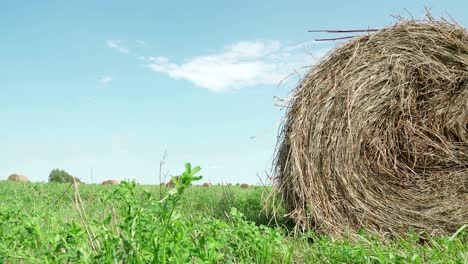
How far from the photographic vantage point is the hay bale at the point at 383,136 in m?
4.89

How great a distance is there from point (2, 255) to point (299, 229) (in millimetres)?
2988

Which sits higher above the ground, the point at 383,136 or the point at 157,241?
the point at 383,136

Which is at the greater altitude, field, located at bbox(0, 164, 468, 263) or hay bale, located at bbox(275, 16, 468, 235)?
hay bale, located at bbox(275, 16, 468, 235)

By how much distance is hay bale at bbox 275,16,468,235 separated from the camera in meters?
4.89

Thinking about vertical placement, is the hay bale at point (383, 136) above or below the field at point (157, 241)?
above

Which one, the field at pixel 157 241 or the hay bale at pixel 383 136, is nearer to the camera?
Result: the field at pixel 157 241

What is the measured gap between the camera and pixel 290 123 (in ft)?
16.6

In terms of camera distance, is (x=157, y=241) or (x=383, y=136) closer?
(x=157, y=241)

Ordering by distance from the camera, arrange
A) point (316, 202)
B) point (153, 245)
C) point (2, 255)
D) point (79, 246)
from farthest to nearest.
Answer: point (316, 202), point (2, 255), point (79, 246), point (153, 245)

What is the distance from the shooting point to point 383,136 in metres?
5.09

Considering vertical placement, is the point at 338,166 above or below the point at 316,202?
above

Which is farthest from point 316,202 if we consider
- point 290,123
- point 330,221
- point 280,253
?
point 280,253

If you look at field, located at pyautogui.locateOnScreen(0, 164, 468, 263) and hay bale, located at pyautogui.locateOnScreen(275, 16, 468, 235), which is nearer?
field, located at pyautogui.locateOnScreen(0, 164, 468, 263)

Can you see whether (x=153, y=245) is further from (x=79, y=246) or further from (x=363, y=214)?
(x=363, y=214)
